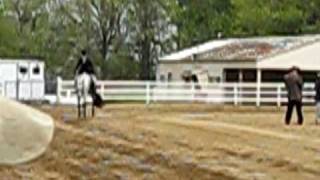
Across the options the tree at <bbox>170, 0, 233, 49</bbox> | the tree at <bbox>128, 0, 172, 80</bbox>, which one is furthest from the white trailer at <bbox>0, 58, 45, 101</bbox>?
the tree at <bbox>170, 0, 233, 49</bbox>

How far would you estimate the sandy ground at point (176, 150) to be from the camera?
15362mm

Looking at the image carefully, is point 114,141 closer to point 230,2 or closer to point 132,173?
point 132,173

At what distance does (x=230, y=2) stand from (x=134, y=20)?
10.2 m

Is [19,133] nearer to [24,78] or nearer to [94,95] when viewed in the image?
[94,95]

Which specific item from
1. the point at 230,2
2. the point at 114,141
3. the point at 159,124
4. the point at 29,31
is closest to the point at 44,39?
the point at 29,31

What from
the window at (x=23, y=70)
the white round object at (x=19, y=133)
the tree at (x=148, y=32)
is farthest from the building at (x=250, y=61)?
the white round object at (x=19, y=133)

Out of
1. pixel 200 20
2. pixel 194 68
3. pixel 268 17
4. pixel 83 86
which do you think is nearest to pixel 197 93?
pixel 194 68

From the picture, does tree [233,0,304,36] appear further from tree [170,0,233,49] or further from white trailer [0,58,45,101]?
white trailer [0,58,45,101]

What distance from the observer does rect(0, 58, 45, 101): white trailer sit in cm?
4534

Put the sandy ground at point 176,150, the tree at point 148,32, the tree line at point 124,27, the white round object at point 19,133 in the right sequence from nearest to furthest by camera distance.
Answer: the white round object at point 19,133 < the sandy ground at point 176,150 < the tree line at point 124,27 < the tree at point 148,32

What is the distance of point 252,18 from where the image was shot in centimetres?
6875

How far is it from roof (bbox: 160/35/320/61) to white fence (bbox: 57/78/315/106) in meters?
7.61

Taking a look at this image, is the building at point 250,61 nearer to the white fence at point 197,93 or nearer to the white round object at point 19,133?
the white fence at point 197,93

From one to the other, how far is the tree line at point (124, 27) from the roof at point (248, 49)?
9799mm
